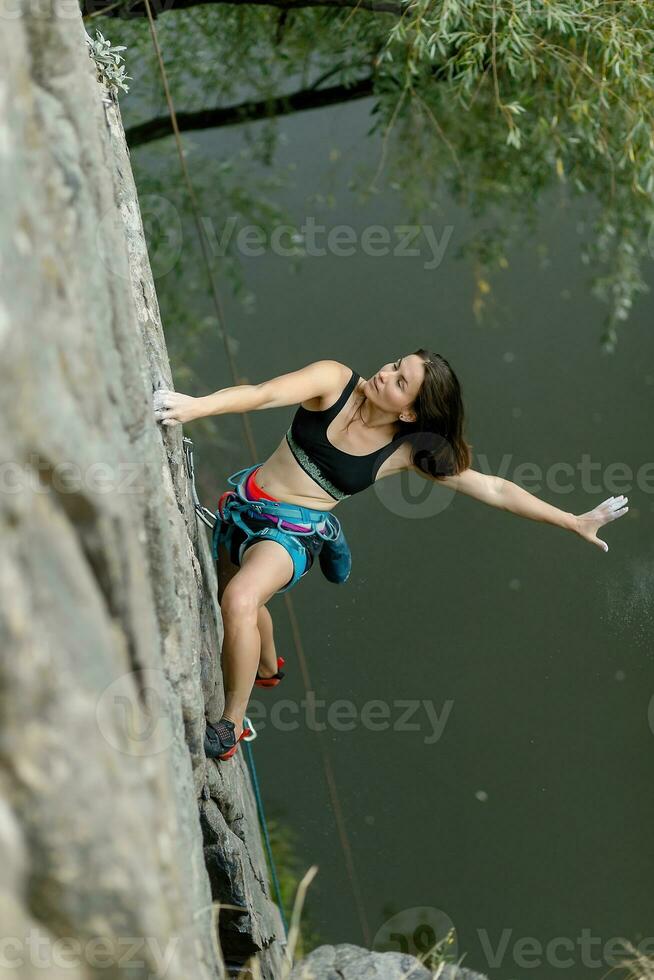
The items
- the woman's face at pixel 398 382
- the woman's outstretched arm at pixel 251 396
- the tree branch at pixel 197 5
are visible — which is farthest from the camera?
the tree branch at pixel 197 5

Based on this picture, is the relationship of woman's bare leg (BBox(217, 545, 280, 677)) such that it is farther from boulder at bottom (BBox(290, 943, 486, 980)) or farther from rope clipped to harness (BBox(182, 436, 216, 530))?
boulder at bottom (BBox(290, 943, 486, 980))

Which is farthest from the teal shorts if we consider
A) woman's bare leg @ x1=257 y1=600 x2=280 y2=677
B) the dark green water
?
the dark green water

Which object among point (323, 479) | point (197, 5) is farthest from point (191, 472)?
point (197, 5)

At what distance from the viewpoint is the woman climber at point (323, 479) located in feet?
8.27

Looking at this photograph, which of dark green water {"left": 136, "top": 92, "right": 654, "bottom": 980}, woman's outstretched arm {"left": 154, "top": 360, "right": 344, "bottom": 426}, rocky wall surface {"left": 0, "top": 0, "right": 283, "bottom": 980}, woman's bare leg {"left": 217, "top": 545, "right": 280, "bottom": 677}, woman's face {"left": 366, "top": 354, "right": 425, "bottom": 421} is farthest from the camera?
dark green water {"left": 136, "top": 92, "right": 654, "bottom": 980}

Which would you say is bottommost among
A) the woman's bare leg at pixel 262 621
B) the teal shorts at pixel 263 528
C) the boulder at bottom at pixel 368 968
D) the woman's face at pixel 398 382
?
the boulder at bottom at pixel 368 968

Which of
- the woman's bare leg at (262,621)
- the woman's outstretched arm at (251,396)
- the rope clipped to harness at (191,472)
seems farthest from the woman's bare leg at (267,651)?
the woman's outstretched arm at (251,396)

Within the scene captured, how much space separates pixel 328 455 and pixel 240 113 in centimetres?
361

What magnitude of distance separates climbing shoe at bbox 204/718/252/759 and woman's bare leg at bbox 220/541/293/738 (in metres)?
0.04

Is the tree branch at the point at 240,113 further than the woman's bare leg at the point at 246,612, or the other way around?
the tree branch at the point at 240,113

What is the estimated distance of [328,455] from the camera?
266 centimetres

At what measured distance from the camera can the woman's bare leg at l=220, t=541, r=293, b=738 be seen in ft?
8.08

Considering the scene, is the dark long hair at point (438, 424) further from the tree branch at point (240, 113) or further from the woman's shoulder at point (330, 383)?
the tree branch at point (240, 113)

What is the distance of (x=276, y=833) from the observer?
515 cm
